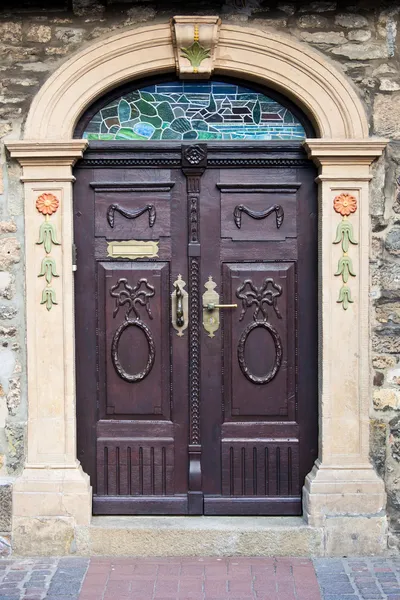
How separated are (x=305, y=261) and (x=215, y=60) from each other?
137 cm

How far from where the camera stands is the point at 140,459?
4.97 metres

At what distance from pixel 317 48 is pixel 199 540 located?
311cm

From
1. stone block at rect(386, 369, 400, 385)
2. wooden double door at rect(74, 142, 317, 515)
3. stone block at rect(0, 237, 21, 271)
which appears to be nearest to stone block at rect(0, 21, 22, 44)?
wooden double door at rect(74, 142, 317, 515)

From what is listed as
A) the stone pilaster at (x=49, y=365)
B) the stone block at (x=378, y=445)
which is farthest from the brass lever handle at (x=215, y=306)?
the stone block at (x=378, y=445)

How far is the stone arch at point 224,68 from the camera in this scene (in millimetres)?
4695

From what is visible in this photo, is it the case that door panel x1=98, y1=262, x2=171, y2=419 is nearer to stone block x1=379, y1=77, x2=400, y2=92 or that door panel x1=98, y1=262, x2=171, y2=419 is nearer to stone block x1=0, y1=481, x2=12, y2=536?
stone block x1=0, y1=481, x2=12, y2=536

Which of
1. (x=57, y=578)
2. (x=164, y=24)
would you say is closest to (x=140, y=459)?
(x=57, y=578)

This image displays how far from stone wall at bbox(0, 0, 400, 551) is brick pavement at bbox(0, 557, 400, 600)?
1.29 ft

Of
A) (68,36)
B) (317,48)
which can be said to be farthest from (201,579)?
(68,36)

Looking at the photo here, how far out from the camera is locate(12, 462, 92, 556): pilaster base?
4730 millimetres

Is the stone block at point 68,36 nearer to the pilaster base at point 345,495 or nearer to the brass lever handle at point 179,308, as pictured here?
the brass lever handle at point 179,308

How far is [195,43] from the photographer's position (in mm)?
4699

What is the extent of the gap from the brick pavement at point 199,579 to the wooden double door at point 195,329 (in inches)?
15.7

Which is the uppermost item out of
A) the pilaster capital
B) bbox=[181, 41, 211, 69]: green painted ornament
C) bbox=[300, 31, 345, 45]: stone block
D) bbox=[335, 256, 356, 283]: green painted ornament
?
bbox=[300, 31, 345, 45]: stone block
